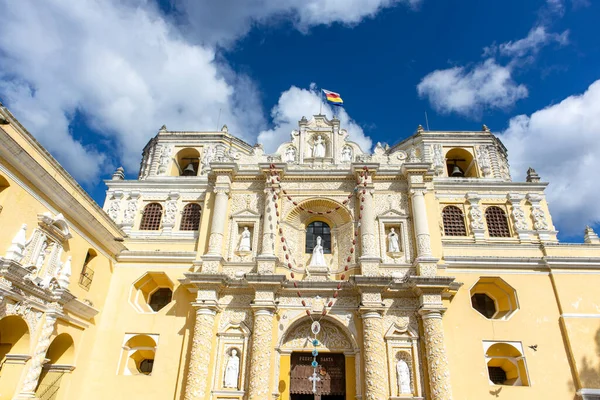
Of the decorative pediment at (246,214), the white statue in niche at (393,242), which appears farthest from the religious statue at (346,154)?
the decorative pediment at (246,214)

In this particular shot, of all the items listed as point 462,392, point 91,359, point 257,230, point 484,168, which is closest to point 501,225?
point 484,168

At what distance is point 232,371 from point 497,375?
9.88 metres

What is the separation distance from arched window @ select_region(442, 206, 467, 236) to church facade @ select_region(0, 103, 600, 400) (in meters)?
0.10

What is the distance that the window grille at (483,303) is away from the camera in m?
16.6

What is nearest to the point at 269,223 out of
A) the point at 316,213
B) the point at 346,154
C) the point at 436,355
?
the point at 316,213

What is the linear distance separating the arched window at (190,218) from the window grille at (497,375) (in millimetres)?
13123

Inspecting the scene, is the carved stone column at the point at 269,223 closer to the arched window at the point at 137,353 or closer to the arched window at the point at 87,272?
the arched window at the point at 137,353

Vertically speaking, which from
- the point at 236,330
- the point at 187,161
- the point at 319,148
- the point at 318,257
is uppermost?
the point at 187,161

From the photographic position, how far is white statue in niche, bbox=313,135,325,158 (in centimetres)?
1903

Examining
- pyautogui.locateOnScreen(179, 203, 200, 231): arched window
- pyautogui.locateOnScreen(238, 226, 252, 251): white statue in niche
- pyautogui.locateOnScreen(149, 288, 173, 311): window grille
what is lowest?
pyautogui.locateOnScreen(149, 288, 173, 311): window grille

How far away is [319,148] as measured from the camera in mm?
19219

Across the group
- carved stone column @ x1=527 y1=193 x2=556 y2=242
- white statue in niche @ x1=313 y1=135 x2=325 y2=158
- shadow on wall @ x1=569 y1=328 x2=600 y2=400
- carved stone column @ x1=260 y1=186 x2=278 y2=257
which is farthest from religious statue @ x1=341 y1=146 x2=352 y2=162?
shadow on wall @ x1=569 y1=328 x2=600 y2=400

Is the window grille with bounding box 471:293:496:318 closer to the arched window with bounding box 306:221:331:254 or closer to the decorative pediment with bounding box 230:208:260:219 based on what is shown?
the arched window with bounding box 306:221:331:254

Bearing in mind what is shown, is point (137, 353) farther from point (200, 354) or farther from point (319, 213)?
point (319, 213)
